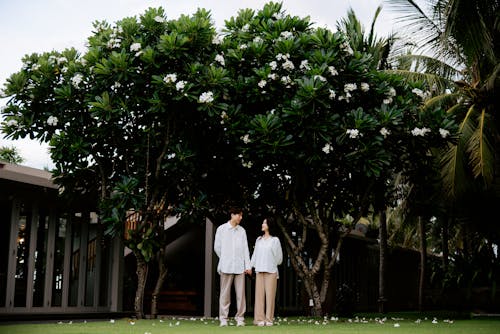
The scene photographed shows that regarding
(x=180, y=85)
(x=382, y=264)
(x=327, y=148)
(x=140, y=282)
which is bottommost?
(x=140, y=282)

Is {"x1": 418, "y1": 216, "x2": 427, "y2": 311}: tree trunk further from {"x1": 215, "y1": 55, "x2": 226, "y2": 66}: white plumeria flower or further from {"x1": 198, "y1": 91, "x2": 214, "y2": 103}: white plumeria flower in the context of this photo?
{"x1": 198, "y1": 91, "x2": 214, "y2": 103}: white plumeria flower

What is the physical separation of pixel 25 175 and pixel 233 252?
4.27 metres

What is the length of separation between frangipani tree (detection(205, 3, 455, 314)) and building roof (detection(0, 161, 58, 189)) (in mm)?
3509

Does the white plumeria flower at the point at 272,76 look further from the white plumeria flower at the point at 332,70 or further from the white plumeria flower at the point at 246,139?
the white plumeria flower at the point at 246,139

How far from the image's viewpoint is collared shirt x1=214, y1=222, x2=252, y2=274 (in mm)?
9250

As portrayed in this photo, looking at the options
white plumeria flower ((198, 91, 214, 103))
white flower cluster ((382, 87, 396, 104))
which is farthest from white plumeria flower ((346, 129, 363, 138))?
white plumeria flower ((198, 91, 214, 103))

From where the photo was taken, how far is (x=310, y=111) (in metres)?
10.5

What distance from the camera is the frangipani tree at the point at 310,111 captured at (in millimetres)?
10609

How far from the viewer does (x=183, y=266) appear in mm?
18266

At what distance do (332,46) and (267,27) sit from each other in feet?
4.04

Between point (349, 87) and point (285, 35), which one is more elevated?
point (285, 35)

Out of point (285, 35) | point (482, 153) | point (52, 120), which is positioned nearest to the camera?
point (285, 35)

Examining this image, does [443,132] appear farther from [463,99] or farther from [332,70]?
[463,99]

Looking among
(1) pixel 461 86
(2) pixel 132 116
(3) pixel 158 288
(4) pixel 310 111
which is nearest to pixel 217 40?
(2) pixel 132 116
